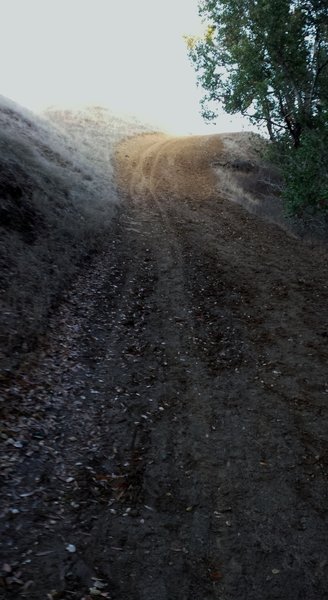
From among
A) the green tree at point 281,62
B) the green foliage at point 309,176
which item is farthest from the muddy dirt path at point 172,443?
the green tree at point 281,62

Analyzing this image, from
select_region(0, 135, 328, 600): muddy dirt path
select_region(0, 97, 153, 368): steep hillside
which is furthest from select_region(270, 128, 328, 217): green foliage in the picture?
select_region(0, 97, 153, 368): steep hillside

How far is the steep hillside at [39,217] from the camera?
9648 millimetres

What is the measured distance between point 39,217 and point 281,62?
1222cm

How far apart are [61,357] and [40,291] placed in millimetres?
2265

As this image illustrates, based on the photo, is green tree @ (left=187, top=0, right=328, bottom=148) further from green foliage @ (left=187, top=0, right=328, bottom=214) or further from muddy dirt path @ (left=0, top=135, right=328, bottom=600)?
muddy dirt path @ (left=0, top=135, right=328, bottom=600)

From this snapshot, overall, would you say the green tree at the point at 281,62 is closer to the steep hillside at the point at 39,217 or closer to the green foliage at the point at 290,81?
the green foliage at the point at 290,81

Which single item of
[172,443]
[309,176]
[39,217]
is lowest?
[172,443]

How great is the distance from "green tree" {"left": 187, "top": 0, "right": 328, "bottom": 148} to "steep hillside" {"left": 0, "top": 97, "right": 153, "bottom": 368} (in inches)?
300

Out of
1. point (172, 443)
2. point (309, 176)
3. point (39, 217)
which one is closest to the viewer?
point (172, 443)

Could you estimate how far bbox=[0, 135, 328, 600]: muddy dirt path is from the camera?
5.01 metres

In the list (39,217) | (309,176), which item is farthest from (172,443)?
(309,176)

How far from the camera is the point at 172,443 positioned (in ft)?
23.2

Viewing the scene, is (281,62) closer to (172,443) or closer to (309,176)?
(309,176)

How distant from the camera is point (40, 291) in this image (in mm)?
10602
